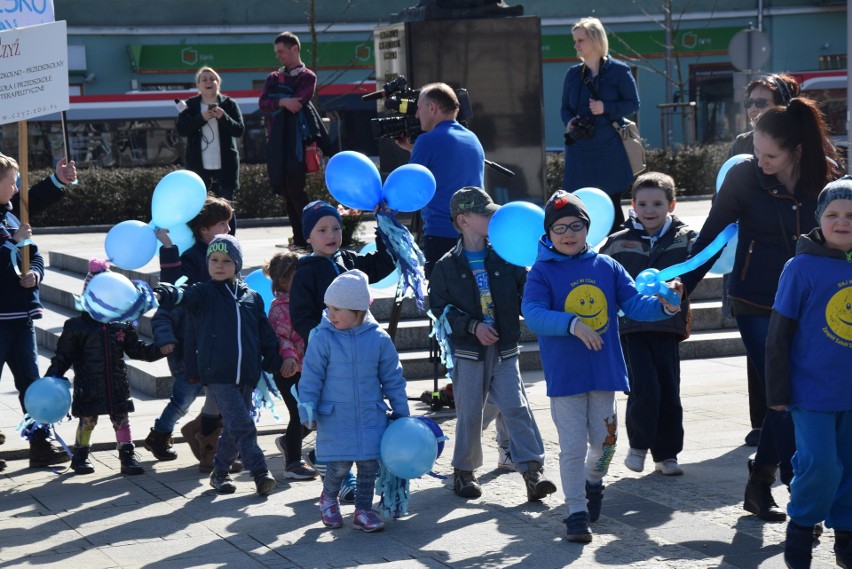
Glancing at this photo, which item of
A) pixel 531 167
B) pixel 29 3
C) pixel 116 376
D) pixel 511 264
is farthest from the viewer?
pixel 531 167

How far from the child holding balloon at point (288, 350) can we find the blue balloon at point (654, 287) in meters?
2.13

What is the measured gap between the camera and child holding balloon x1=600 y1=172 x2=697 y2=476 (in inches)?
277

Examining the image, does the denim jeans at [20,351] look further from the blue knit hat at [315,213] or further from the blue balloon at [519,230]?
the blue balloon at [519,230]

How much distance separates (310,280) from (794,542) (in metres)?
2.87

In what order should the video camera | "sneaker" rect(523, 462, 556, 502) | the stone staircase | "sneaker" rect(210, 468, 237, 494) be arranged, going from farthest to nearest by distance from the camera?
the stone staircase → the video camera → "sneaker" rect(210, 468, 237, 494) → "sneaker" rect(523, 462, 556, 502)

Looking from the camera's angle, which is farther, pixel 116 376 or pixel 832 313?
pixel 116 376

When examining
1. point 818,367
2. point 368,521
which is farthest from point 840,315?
point 368,521

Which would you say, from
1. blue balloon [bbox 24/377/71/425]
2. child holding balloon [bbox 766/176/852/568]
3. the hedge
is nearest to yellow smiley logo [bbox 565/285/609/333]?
child holding balloon [bbox 766/176/852/568]

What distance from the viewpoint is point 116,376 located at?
24.7ft

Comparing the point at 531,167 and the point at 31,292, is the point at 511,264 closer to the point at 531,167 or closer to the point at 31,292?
the point at 31,292

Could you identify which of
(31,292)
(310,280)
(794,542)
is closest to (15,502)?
(31,292)

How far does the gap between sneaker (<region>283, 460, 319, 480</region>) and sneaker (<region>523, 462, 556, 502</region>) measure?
1.36 m

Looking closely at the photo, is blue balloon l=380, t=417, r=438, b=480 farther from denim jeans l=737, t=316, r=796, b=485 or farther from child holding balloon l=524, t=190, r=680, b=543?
denim jeans l=737, t=316, r=796, b=485

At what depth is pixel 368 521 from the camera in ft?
20.2
